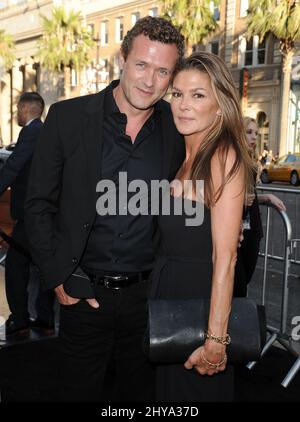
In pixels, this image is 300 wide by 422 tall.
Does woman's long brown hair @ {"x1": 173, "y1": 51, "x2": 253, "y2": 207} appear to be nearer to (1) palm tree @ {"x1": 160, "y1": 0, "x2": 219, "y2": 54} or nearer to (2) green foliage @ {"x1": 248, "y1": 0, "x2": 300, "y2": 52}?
(2) green foliage @ {"x1": 248, "y1": 0, "x2": 300, "y2": 52}

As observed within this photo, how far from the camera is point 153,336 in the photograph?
218 centimetres

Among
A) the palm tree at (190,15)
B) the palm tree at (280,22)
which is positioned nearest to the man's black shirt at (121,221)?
the palm tree at (280,22)

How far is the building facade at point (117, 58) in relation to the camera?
100 ft

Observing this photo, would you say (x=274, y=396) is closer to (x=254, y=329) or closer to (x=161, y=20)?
(x=254, y=329)

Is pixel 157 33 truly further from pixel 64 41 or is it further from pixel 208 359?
pixel 64 41

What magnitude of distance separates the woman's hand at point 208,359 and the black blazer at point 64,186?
715 millimetres

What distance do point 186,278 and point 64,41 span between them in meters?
36.7

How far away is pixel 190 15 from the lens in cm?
2644

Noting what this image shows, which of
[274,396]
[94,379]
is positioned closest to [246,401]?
[274,396]

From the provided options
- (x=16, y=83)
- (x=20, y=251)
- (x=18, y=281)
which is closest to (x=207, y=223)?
(x=20, y=251)

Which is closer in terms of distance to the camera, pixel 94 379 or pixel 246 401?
pixel 94 379

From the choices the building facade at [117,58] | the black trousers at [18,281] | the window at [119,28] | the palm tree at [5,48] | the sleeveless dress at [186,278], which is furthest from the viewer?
the palm tree at [5,48]

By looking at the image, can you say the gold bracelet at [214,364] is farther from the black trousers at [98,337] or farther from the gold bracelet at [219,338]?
the black trousers at [98,337]

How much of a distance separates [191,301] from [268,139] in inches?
1183
